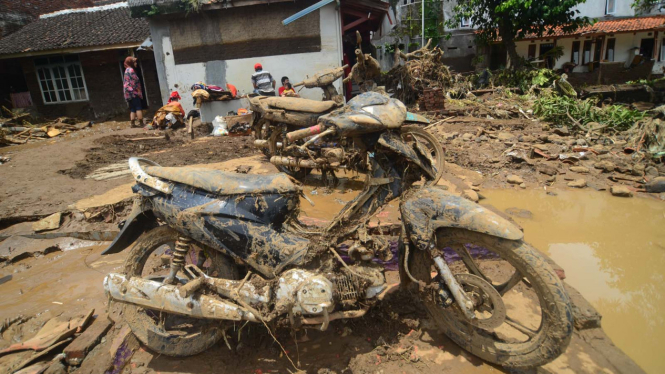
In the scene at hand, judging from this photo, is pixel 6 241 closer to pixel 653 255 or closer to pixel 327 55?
pixel 653 255

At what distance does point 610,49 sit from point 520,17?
39.5 ft

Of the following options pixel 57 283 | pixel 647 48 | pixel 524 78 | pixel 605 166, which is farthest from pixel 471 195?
pixel 647 48

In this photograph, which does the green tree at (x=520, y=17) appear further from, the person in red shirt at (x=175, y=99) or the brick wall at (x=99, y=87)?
the brick wall at (x=99, y=87)

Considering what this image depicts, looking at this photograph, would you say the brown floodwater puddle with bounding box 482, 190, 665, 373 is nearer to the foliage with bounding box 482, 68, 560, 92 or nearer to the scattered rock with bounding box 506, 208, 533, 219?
the scattered rock with bounding box 506, 208, 533, 219

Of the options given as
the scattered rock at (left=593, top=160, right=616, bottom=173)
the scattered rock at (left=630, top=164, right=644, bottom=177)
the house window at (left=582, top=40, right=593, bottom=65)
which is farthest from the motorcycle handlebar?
the house window at (left=582, top=40, right=593, bottom=65)

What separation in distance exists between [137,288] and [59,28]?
61.9 ft

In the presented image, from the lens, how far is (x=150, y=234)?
7.89 ft

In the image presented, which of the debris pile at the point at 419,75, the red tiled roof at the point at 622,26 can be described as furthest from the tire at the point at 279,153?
the red tiled roof at the point at 622,26

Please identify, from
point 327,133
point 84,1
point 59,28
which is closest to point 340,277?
point 327,133

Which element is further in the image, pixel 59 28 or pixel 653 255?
pixel 59 28

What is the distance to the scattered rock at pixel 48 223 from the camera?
13.5 feet

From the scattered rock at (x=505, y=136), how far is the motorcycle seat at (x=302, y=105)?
435cm

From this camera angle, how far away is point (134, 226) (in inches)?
95.4

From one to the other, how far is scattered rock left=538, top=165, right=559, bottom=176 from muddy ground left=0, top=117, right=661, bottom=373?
2.6 inches
